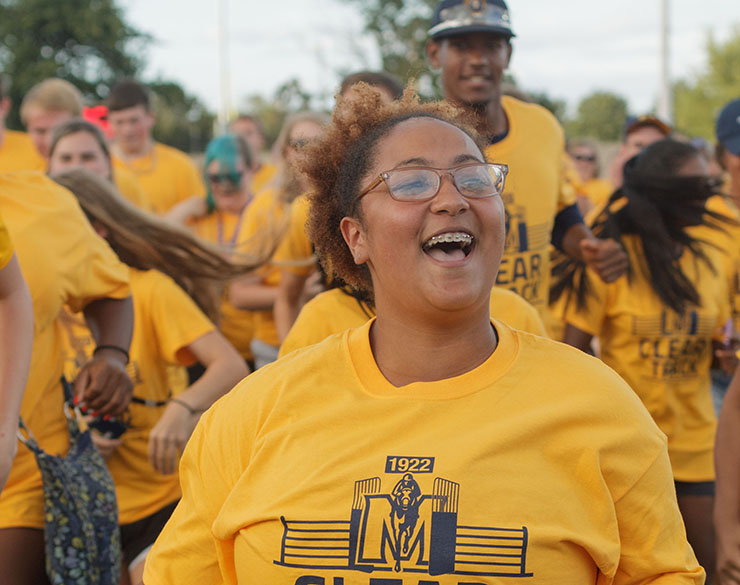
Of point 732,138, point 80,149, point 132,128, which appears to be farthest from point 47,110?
point 732,138

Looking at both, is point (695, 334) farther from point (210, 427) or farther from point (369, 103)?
point (210, 427)

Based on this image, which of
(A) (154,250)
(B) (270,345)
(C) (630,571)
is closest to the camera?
(C) (630,571)

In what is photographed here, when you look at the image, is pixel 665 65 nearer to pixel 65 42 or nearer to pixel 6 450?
pixel 6 450

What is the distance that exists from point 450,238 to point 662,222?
8.60 ft

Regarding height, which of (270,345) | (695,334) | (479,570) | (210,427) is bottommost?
(270,345)

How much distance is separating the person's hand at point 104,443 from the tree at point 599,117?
5375 cm

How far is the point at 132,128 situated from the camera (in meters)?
7.97

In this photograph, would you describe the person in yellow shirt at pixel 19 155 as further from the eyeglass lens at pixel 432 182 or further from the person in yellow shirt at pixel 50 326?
the eyeglass lens at pixel 432 182

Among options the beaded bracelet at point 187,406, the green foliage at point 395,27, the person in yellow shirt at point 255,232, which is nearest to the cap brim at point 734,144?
the person in yellow shirt at point 255,232

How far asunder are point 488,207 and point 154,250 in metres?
2.24

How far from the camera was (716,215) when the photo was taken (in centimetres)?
444

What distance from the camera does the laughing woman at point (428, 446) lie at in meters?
1.86

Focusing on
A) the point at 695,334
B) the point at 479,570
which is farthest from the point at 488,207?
the point at 695,334

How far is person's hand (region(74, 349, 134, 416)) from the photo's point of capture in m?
3.18
